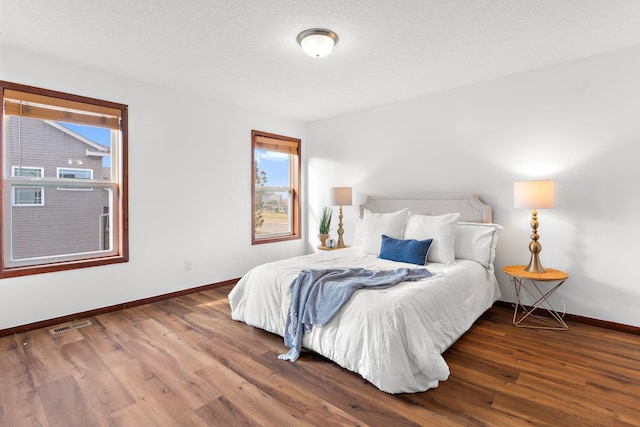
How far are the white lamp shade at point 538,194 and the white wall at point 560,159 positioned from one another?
A: 0.40m

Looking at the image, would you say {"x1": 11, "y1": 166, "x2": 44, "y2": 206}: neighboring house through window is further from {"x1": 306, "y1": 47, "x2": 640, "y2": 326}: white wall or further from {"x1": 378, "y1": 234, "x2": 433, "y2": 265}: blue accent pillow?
{"x1": 306, "y1": 47, "x2": 640, "y2": 326}: white wall

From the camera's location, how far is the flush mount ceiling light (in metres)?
2.56

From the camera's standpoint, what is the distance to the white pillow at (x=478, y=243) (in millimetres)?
3322

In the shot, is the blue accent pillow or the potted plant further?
the potted plant

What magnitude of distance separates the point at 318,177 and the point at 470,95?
254 centimetres

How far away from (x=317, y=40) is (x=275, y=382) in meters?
2.54

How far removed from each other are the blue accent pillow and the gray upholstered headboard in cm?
79

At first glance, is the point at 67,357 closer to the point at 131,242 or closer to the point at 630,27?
the point at 131,242

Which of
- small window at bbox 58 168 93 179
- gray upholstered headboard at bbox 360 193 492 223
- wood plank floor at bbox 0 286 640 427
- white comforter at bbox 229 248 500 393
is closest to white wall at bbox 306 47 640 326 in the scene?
gray upholstered headboard at bbox 360 193 492 223

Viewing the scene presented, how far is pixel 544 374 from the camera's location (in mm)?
2205

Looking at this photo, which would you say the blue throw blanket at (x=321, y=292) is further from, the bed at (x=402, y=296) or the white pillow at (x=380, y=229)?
the white pillow at (x=380, y=229)

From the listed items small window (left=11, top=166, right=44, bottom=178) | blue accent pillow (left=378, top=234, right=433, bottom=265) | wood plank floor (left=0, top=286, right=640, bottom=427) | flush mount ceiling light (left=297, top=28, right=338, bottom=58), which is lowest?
wood plank floor (left=0, top=286, right=640, bottom=427)

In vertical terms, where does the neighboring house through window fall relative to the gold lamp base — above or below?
above

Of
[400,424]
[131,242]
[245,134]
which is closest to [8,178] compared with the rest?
[131,242]
